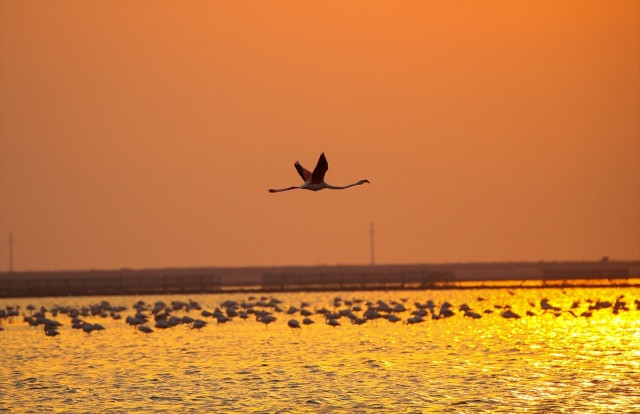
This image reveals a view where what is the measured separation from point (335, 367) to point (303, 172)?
24329 millimetres

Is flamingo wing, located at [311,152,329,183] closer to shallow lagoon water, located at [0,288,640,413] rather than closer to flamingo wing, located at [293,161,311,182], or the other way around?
flamingo wing, located at [293,161,311,182]

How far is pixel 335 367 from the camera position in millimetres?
48062

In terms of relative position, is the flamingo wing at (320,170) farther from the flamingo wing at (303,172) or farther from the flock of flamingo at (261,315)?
the flock of flamingo at (261,315)

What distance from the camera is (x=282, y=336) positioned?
66562 millimetres

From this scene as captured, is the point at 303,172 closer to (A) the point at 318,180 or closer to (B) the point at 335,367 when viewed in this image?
(A) the point at 318,180

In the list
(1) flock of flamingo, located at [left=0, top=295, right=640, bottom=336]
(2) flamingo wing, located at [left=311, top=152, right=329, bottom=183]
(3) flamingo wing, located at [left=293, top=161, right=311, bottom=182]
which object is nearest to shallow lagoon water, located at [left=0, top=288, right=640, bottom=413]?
(1) flock of flamingo, located at [left=0, top=295, right=640, bottom=336]

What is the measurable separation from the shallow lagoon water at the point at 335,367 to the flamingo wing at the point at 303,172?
12587 mm

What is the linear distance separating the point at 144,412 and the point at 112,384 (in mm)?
8138

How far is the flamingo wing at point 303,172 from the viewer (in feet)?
81.1

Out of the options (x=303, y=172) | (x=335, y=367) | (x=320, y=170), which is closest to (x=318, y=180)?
(x=320, y=170)

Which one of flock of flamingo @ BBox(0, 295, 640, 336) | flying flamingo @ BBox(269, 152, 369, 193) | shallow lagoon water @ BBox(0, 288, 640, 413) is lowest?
shallow lagoon water @ BBox(0, 288, 640, 413)

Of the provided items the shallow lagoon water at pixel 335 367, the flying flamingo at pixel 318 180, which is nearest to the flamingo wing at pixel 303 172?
the flying flamingo at pixel 318 180

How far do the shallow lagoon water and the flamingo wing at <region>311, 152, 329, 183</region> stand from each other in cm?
1335

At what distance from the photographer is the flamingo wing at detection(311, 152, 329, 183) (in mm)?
23234
